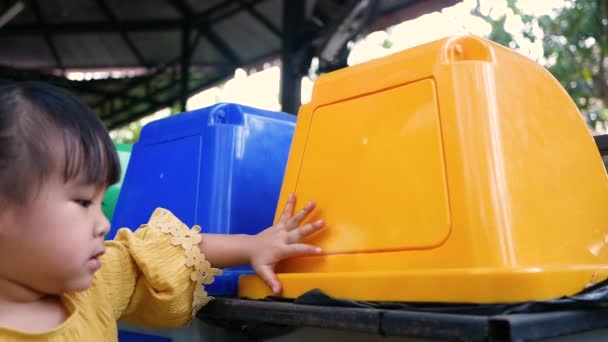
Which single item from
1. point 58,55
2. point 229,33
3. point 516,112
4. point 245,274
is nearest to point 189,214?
point 245,274

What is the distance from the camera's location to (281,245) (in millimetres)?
1002

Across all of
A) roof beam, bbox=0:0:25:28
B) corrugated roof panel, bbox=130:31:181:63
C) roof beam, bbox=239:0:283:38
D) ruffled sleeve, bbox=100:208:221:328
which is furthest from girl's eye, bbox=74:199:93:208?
corrugated roof panel, bbox=130:31:181:63

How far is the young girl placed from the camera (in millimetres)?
831

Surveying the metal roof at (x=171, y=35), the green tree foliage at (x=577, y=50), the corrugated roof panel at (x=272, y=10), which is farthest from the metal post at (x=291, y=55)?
the green tree foliage at (x=577, y=50)

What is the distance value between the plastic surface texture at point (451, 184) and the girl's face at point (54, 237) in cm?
29

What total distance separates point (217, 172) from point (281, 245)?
0.87 ft

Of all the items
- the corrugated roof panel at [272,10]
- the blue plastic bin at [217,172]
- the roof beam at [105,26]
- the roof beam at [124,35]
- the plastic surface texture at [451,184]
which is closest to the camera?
the plastic surface texture at [451,184]

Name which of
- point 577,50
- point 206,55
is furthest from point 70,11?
point 577,50

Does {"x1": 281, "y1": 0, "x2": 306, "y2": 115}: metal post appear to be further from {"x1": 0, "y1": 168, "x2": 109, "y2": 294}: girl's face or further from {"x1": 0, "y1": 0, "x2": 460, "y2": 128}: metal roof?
{"x1": 0, "y1": 168, "x2": 109, "y2": 294}: girl's face

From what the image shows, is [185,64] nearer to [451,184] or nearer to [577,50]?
[577,50]

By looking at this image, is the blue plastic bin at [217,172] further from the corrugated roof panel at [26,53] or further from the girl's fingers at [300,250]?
the corrugated roof panel at [26,53]

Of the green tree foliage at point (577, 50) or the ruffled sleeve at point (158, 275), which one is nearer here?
the ruffled sleeve at point (158, 275)

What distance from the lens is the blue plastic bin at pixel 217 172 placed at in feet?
3.87

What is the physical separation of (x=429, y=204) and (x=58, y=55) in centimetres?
696
